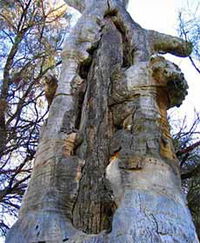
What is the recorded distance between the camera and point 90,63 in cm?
236

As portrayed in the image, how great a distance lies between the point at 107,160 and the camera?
5.84ft

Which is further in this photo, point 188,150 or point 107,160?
point 188,150

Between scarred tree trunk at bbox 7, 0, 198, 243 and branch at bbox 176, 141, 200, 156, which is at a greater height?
branch at bbox 176, 141, 200, 156

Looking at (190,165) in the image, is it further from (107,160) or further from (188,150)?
(107,160)

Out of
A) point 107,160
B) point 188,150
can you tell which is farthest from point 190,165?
point 107,160

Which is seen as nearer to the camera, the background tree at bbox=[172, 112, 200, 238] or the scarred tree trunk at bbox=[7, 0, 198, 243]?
the scarred tree trunk at bbox=[7, 0, 198, 243]

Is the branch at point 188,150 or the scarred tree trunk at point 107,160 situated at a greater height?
the branch at point 188,150

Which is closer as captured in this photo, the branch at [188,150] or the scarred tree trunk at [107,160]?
the scarred tree trunk at [107,160]

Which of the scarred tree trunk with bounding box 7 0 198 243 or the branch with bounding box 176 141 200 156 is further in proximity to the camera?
the branch with bounding box 176 141 200 156

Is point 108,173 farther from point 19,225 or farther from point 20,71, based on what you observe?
point 20,71

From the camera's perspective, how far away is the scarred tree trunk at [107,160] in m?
1.36

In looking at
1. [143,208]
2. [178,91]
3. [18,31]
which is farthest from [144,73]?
[18,31]

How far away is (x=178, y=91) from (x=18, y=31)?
14.1 feet

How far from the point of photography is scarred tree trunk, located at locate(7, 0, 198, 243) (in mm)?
1360
